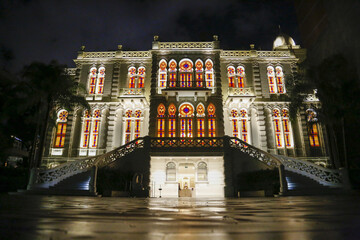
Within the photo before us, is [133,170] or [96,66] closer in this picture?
[133,170]

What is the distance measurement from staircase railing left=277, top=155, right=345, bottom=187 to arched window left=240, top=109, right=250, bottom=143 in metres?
7.35

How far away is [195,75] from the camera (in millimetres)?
25531

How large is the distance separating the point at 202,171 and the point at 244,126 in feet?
25.9

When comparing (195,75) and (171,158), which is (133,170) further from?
(195,75)

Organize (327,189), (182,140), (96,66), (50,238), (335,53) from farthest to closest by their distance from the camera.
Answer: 1. (96,66)
2. (182,140)
3. (327,189)
4. (335,53)
5. (50,238)

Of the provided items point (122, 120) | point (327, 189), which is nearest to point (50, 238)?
point (327, 189)

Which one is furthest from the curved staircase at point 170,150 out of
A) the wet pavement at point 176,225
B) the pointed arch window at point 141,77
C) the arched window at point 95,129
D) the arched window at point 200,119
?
the wet pavement at point 176,225

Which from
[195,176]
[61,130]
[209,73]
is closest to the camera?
[195,176]

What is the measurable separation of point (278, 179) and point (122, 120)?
17090 millimetres

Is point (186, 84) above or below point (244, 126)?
A: above

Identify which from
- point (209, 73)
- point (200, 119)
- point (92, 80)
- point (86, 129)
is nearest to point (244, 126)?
point (200, 119)

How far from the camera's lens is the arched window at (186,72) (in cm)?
2510

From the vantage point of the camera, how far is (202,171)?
20.6 meters

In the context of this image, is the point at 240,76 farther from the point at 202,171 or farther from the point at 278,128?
the point at 202,171
